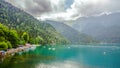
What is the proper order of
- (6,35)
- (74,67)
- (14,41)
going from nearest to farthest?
(74,67)
(6,35)
(14,41)

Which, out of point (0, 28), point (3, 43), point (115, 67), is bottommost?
point (115, 67)

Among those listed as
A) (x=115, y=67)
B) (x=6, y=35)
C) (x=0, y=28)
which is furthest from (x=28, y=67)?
(x=6, y=35)

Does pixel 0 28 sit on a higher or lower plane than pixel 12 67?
higher

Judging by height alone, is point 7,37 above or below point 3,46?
above

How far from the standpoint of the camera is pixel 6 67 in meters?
62.0

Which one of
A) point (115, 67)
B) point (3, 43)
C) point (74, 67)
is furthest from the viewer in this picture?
point (3, 43)

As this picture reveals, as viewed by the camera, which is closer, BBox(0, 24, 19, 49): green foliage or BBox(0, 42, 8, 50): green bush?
BBox(0, 42, 8, 50): green bush

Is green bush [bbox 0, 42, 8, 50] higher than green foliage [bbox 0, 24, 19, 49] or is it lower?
lower

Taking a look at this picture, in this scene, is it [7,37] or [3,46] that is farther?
[7,37]

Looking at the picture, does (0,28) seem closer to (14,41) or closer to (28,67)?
(14,41)

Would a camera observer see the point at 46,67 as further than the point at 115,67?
No

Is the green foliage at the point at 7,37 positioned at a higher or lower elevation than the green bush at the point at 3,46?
higher

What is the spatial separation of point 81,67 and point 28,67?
2202cm

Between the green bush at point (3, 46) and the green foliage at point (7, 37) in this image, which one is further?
the green foliage at point (7, 37)
